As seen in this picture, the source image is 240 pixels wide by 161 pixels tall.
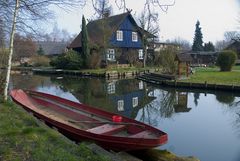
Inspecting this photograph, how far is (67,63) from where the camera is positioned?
42.9 metres

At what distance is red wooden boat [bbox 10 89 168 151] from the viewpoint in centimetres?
752

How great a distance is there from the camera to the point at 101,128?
870 cm

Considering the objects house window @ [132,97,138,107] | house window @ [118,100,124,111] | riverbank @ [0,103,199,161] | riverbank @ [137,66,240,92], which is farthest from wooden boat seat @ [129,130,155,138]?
riverbank @ [137,66,240,92]

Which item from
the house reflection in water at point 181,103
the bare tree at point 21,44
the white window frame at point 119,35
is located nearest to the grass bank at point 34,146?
the bare tree at point 21,44

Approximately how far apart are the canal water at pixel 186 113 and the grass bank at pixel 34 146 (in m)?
3.96

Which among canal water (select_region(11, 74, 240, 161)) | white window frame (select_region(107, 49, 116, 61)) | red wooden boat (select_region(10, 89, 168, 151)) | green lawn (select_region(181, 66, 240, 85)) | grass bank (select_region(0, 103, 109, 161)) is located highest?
white window frame (select_region(107, 49, 116, 61))

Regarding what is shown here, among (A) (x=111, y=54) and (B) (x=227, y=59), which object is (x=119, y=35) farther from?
(B) (x=227, y=59)

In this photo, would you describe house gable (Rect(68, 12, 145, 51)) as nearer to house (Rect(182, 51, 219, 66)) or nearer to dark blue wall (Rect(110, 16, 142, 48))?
dark blue wall (Rect(110, 16, 142, 48))

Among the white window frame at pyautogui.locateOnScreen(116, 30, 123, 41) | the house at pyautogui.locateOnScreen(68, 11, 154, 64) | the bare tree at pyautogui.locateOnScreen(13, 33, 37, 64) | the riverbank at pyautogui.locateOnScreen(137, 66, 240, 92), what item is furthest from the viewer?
the white window frame at pyautogui.locateOnScreen(116, 30, 123, 41)

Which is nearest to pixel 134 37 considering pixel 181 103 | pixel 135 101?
pixel 135 101

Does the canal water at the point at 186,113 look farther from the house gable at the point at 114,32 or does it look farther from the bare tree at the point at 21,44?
the house gable at the point at 114,32

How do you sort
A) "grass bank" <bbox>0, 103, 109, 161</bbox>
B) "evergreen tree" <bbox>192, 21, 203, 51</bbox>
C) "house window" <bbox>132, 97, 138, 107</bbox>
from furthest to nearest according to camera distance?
1. "evergreen tree" <bbox>192, 21, 203, 51</bbox>
2. "house window" <bbox>132, 97, 138, 107</bbox>
3. "grass bank" <bbox>0, 103, 109, 161</bbox>

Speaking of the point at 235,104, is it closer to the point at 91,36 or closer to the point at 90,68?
the point at 90,68

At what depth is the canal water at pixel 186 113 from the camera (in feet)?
31.8
